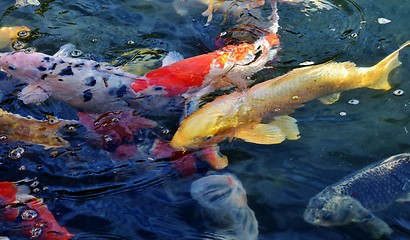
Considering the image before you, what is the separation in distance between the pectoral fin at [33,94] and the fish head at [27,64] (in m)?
0.06

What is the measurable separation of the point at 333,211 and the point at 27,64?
251cm

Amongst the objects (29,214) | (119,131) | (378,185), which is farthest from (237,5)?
(29,214)

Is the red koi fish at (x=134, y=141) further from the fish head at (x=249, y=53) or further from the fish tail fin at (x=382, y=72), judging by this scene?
the fish tail fin at (x=382, y=72)

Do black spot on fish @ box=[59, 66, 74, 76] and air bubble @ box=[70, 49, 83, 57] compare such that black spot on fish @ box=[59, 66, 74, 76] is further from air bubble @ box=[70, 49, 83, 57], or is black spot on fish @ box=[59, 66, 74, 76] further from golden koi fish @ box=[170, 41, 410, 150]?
golden koi fish @ box=[170, 41, 410, 150]

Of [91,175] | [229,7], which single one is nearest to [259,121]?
[91,175]

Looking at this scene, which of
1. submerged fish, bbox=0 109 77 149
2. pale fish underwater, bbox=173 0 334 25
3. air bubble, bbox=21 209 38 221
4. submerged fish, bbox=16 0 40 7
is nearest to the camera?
air bubble, bbox=21 209 38 221

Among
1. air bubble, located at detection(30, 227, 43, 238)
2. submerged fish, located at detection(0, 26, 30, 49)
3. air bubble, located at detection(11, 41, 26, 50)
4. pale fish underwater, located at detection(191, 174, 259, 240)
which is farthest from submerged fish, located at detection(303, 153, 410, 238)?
submerged fish, located at detection(0, 26, 30, 49)

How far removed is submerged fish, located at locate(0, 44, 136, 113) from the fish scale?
1.75 meters

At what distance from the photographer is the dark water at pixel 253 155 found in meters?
3.48

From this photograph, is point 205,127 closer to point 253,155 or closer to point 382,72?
point 253,155

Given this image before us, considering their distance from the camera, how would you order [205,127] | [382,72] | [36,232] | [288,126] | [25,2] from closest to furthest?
[36,232]
[205,127]
[288,126]
[382,72]
[25,2]

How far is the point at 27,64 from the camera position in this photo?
4.23 metres

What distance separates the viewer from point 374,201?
339 cm

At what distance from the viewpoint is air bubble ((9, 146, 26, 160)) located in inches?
154
